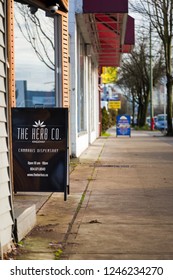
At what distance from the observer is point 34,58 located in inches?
492

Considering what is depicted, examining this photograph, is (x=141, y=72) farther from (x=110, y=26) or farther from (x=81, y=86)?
(x=81, y=86)

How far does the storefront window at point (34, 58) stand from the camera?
1150cm

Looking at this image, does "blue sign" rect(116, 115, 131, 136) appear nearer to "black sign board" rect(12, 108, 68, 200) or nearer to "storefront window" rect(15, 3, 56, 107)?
"storefront window" rect(15, 3, 56, 107)

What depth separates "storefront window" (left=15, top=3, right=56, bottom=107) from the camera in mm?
11500

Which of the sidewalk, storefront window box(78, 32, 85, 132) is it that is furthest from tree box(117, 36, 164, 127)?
the sidewalk

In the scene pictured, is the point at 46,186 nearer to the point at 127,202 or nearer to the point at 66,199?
the point at 66,199

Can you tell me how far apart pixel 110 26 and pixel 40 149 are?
44.3 feet

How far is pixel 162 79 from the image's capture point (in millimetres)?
63031

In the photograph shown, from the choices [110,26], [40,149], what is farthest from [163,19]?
[40,149]

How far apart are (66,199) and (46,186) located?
0.65 m

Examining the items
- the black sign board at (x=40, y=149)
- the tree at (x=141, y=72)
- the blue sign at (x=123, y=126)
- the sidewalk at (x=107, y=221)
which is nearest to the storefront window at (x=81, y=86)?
the sidewalk at (x=107, y=221)

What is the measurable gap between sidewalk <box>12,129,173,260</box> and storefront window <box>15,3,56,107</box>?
1.86 metres

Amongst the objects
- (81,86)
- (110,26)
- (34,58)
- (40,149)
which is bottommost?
(40,149)

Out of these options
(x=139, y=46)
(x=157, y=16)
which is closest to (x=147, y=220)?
(x=157, y=16)
